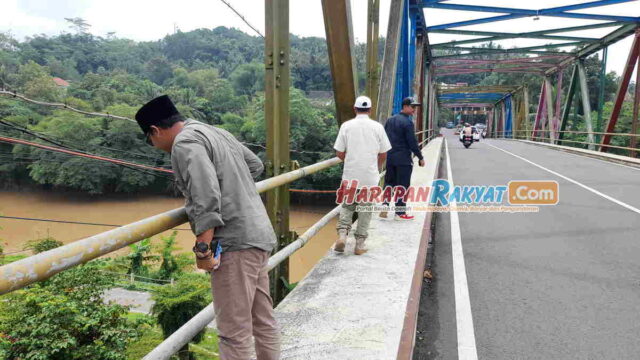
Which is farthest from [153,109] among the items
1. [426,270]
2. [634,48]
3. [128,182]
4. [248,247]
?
[128,182]

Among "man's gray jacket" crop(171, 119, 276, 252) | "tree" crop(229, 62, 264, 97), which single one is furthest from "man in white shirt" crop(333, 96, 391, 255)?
"tree" crop(229, 62, 264, 97)

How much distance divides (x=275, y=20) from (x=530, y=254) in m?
4.36

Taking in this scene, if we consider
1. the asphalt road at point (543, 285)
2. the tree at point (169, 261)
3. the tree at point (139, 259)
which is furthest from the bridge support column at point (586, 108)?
the tree at point (139, 259)

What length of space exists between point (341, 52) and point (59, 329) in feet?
52.2

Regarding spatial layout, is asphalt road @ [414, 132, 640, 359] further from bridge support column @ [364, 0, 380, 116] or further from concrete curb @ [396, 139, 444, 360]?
bridge support column @ [364, 0, 380, 116]

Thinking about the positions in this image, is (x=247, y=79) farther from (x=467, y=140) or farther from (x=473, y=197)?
(x=473, y=197)

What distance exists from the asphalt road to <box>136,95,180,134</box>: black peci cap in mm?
2539

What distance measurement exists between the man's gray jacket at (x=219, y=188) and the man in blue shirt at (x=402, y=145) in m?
4.06

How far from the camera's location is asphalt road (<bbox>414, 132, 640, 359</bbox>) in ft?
11.4

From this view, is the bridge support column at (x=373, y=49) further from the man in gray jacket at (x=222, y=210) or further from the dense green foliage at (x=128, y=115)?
the dense green foliage at (x=128, y=115)

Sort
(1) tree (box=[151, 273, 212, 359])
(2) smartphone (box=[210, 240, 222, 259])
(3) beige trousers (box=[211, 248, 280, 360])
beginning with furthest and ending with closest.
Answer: (1) tree (box=[151, 273, 212, 359]), (3) beige trousers (box=[211, 248, 280, 360]), (2) smartphone (box=[210, 240, 222, 259])

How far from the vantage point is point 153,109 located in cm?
204

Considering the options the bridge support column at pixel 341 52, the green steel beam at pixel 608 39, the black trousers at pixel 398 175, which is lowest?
the black trousers at pixel 398 175

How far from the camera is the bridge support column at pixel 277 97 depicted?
12.2ft
